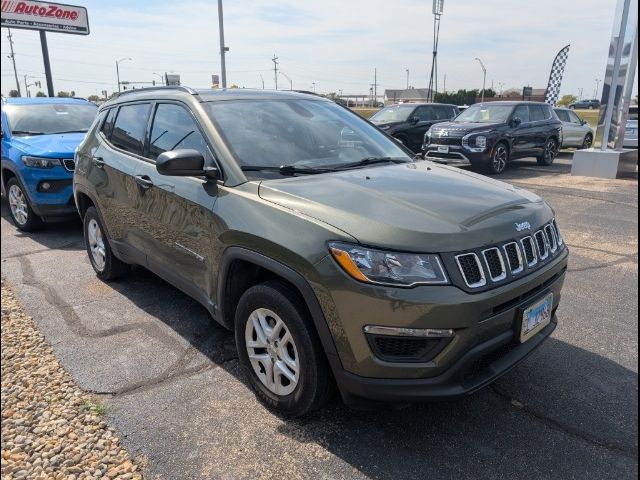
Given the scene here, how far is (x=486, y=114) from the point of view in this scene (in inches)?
496

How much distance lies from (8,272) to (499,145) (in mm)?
10348

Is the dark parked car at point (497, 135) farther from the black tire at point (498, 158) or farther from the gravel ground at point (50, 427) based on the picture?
the gravel ground at point (50, 427)

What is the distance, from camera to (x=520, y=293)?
2.42 m

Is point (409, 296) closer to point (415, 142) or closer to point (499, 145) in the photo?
point (499, 145)

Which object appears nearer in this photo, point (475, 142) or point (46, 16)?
point (475, 142)

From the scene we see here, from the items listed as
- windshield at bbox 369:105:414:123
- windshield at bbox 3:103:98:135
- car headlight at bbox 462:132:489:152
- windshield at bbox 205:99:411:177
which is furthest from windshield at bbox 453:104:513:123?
windshield at bbox 205:99:411:177

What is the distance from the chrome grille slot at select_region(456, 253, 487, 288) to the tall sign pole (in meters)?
19.9

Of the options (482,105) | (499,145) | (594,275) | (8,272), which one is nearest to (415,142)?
(482,105)

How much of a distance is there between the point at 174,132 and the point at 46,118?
5313mm

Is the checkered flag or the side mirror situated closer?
the side mirror

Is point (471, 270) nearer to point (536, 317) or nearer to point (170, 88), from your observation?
point (536, 317)

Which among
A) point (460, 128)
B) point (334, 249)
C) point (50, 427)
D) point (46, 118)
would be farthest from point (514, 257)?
point (460, 128)

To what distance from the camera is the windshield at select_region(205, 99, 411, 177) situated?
314cm

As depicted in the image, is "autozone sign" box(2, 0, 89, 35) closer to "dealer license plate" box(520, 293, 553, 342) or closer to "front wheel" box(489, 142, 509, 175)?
"front wheel" box(489, 142, 509, 175)
